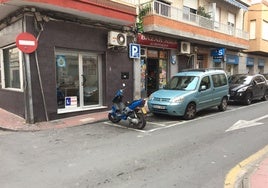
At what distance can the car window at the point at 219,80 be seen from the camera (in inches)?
457

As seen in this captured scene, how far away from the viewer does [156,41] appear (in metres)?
14.8

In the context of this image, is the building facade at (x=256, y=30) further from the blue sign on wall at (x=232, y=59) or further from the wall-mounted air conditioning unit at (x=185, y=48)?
the wall-mounted air conditioning unit at (x=185, y=48)

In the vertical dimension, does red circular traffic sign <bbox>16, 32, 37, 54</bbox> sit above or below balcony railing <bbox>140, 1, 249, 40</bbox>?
below

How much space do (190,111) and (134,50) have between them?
4667mm

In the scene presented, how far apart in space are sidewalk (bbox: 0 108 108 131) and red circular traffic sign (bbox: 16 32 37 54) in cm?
250

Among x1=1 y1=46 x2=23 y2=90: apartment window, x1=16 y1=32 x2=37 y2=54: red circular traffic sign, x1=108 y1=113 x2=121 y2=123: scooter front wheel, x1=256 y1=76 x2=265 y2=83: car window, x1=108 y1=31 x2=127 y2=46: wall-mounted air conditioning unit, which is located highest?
x1=108 y1=31 x2=127 y2=46: wall-mounted air conditioning unit

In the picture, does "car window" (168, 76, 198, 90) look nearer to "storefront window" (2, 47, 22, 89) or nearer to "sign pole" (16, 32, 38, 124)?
"sign pole" (16, 32, 38, 124)

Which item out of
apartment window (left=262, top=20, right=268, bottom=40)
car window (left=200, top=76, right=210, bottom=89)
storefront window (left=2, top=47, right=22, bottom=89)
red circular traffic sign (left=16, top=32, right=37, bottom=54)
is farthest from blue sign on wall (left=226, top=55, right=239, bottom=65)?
red circular traffic sign (left=16, top=32, right=37, bottom=54)

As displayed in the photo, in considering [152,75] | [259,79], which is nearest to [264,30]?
[259,79]

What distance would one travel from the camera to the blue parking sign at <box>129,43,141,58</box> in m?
13.2

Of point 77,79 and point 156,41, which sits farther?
point 156,41

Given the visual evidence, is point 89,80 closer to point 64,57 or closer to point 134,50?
point 64,57

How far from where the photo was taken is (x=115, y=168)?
5.22 m

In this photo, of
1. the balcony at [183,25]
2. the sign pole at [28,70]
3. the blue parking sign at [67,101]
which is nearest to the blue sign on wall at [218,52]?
the balcony at [183,25]
